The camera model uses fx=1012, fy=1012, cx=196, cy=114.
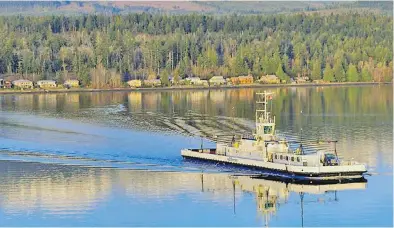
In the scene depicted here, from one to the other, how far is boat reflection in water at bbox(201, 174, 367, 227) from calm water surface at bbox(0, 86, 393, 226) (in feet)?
0.08

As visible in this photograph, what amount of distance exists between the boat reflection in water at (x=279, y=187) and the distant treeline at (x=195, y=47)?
156 ft

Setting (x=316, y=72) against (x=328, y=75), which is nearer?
(x=328, y=75)

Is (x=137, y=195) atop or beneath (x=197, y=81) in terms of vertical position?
beneath

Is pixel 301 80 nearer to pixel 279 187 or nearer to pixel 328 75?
pixel 328 75

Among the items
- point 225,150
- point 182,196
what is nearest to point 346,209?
point 182,196

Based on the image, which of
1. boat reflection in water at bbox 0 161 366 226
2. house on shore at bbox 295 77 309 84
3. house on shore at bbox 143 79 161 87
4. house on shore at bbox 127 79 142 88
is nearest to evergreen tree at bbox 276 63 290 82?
house on shore at bbox 295 77 309 84

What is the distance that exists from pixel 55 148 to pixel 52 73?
4666 centimetres

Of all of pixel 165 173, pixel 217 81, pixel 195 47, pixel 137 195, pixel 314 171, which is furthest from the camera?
pixel 195 47

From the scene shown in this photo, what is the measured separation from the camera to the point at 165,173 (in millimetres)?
25078

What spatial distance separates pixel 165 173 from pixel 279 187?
11.3 ft

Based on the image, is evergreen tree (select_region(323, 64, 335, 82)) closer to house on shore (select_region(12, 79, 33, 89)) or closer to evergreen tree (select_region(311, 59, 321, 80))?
evergreen tree (select_region(311, 59, 321, 80))

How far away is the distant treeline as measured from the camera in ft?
250

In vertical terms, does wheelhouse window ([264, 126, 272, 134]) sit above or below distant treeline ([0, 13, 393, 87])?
below

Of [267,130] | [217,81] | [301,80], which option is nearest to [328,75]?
[301,80]
